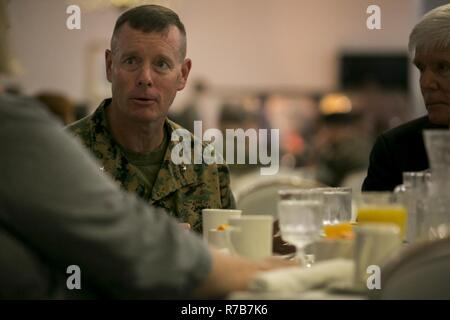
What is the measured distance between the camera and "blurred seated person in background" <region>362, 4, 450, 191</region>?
2.73 metres

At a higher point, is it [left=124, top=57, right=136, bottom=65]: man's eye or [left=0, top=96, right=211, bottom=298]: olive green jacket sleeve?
[left=124, top=57, right=136, bottom=65]: man's eye

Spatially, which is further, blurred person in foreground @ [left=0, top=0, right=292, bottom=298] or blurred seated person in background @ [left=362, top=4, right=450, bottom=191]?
blurred seated person in background @ [left=362, top=4, right=450, bottom=191]

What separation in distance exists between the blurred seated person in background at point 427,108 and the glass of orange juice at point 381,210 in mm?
1098

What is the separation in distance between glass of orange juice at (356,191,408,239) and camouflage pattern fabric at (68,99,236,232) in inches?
40.5

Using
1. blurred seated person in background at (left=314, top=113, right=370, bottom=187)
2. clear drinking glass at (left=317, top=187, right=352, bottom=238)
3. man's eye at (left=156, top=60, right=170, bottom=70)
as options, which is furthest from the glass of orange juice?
blurred seated person in background at (left=314, top=113, right=370, bottom=187)

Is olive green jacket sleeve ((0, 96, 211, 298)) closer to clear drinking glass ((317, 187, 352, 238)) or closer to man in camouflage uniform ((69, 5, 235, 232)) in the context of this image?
clear drinking glass ((317, 187, 352, 238))

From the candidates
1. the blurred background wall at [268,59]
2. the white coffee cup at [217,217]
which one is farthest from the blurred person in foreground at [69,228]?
the blurred background wall at [268,59]

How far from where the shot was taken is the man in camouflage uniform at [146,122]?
2.71 m

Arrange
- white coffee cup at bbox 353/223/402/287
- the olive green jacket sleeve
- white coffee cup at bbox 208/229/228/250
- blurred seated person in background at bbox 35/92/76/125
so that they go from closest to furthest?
the olive green jacket sleeve
white coffee cup at bbox 353/223/402/287
white coffee cup at bbox 208/229/228/250
blurred seated person in background at bbox 35/92/76/125

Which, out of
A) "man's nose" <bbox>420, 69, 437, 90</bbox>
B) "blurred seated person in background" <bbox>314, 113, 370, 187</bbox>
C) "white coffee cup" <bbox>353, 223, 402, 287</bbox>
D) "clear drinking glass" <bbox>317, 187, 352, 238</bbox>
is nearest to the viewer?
"white coffee cup" <bbox>353, 223, 402, 287</bbox>

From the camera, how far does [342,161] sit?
21.7 ft
